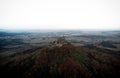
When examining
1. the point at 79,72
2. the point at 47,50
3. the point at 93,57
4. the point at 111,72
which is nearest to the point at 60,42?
the point at 47,50

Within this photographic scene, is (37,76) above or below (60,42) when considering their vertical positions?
below

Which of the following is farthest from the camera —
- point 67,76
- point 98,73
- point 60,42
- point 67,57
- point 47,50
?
point 60,42

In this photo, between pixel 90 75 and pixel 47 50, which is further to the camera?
pixel 47 50

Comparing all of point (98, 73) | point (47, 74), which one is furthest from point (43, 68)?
point (98, 73)

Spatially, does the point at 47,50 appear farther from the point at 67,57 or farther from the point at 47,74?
the point at 47,74

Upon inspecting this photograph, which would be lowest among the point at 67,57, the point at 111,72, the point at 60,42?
the point at 111,72

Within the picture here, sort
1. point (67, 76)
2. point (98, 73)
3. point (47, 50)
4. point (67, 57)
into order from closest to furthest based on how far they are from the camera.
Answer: point (67, 76) < point (98, 73) < point (67, 57) < point (47, 50)
